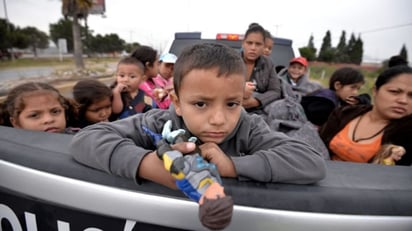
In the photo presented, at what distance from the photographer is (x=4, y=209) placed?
110 centimetres

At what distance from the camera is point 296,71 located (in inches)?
145

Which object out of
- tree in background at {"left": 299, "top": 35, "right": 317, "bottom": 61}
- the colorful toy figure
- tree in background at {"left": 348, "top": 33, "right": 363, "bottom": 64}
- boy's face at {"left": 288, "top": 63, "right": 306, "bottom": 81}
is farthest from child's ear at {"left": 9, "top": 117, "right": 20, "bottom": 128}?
tree in background at {"left": 299, "top": 35, "right": 317, "bottom": 61}

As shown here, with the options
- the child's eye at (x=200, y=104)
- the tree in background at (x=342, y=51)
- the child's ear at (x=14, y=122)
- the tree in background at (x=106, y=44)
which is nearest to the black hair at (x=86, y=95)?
the child's ear at (x=14, y=122)

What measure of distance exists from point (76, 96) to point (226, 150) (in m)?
1.51

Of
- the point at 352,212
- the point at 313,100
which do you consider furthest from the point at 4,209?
the point at 313,100

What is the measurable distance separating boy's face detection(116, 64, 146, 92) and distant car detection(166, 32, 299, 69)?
1306 mm

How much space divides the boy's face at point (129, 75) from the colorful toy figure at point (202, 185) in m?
2.17

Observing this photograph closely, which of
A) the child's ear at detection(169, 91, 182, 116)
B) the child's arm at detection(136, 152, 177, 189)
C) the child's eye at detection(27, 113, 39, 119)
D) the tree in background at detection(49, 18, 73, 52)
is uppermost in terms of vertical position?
the tree in background at detection(49, 18, 73, 52)

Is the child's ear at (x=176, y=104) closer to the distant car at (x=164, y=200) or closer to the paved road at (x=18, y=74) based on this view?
the distant car at (x=164, y=200)

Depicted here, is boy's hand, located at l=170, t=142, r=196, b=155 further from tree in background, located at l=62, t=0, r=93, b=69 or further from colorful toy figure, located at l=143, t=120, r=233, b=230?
tree in background, located at l=62, t=0, r=93, b=69

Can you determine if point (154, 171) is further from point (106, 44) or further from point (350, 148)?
point (106, 44)

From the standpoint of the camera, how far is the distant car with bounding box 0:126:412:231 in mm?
847

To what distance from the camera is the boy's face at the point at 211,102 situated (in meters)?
1.06

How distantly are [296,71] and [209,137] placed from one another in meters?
2.84
